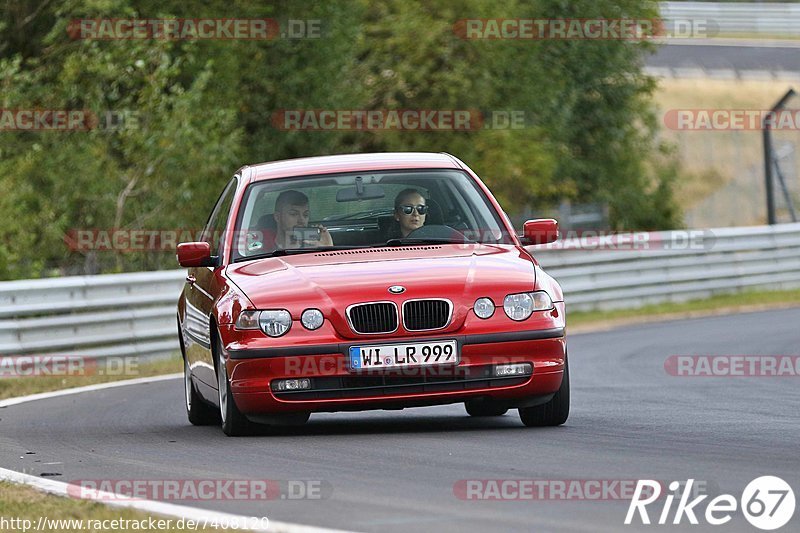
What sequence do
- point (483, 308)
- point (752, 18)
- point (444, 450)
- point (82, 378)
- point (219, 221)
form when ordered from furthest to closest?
1. point (752, 18)
2. point (82, 378)
3. point (219, 221)
4. point (483, 308)
5. point (444, 450)

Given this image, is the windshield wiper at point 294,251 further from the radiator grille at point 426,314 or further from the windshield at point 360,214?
the radiator grille at point 426,314

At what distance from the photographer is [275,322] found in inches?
358

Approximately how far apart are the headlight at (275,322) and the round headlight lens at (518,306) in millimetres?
1144

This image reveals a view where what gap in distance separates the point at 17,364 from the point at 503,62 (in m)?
19.4

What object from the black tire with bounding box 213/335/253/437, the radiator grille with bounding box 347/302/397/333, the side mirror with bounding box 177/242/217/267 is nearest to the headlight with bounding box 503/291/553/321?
the radiator grille with bounding box 347/302/397/333

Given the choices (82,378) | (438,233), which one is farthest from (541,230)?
(82,378)

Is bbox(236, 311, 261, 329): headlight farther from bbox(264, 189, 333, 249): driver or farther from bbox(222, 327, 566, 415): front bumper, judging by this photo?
bbox(264, 189, 333, 249): driver

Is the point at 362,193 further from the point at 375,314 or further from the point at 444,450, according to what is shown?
the point at 444,450

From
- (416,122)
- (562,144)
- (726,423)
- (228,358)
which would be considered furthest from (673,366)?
(562,144)

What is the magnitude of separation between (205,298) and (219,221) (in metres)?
0.93

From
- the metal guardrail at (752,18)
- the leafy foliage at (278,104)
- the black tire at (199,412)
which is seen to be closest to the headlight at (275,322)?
the black tire at (199,412)

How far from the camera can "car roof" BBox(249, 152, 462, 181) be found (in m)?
10.4

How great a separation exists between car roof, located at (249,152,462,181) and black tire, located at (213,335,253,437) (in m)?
1.28

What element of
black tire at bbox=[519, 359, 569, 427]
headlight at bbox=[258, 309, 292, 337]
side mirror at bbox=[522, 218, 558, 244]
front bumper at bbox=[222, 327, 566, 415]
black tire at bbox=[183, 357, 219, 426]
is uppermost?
side mirror at bbox=[522, 218, 558, 244]
